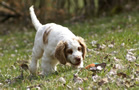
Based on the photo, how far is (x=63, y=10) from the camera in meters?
19.9

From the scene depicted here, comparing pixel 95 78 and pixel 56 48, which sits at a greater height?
pixel 56 48

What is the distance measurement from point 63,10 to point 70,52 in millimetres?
14882

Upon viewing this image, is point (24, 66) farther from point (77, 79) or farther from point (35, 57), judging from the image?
point (77, 79)

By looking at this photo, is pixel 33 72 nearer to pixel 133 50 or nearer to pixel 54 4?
pixel 133 50

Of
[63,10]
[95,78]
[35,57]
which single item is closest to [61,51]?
[95,78]

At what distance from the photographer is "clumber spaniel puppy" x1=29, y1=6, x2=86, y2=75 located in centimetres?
521

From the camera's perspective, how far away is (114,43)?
7.61 metres

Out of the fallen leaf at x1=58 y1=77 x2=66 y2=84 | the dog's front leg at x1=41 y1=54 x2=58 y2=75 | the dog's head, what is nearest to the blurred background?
the dog's front leg at x1=41 y1=54 x2=58 y2=75

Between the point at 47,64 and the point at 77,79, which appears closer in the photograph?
the point at 77,79

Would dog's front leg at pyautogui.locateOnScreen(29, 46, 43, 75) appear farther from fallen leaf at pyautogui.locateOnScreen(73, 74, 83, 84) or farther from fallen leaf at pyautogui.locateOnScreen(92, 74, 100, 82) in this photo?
fallen leaf at pyautogui.locateOnScreen(92, 74, 100, 82)

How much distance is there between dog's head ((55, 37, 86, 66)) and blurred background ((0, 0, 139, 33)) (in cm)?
1215

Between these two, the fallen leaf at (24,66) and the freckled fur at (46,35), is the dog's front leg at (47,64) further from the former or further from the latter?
the fallen leaf at (24,66)

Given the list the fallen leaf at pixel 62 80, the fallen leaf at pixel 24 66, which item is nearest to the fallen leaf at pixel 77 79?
the fallen leaf at pixel 62 80

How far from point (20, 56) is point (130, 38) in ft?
10.5
